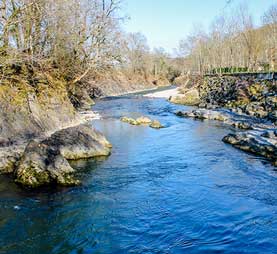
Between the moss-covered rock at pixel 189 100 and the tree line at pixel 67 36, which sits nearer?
the tree line at pixel 67 36

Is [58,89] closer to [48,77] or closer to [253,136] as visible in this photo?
[48,77]

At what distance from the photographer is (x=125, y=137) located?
61.3 ft

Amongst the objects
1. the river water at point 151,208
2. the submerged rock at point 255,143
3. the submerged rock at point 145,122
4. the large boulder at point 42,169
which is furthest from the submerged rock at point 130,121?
the large boulder at point 42,169

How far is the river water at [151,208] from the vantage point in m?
7.27

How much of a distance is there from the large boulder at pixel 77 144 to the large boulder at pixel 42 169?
6.46ft

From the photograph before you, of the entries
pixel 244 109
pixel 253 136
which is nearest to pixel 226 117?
pixel 244 109

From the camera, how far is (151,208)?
361 inches

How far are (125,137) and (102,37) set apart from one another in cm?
825

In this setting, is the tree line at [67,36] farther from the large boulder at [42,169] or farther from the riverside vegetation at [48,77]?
the large boulder at [42,169]

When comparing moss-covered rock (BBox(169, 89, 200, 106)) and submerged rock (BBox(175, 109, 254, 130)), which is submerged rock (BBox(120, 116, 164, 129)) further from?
moss-covered rock (BBox(169, 89, 200, 106))

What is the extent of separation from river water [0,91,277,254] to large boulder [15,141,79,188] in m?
0.46

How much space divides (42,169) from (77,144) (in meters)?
3.71

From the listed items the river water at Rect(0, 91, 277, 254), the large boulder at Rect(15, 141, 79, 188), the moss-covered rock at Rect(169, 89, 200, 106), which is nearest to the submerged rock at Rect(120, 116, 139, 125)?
the river water at Rect(0, 91, 277, 254)

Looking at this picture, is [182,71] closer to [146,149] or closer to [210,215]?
[146,149]
